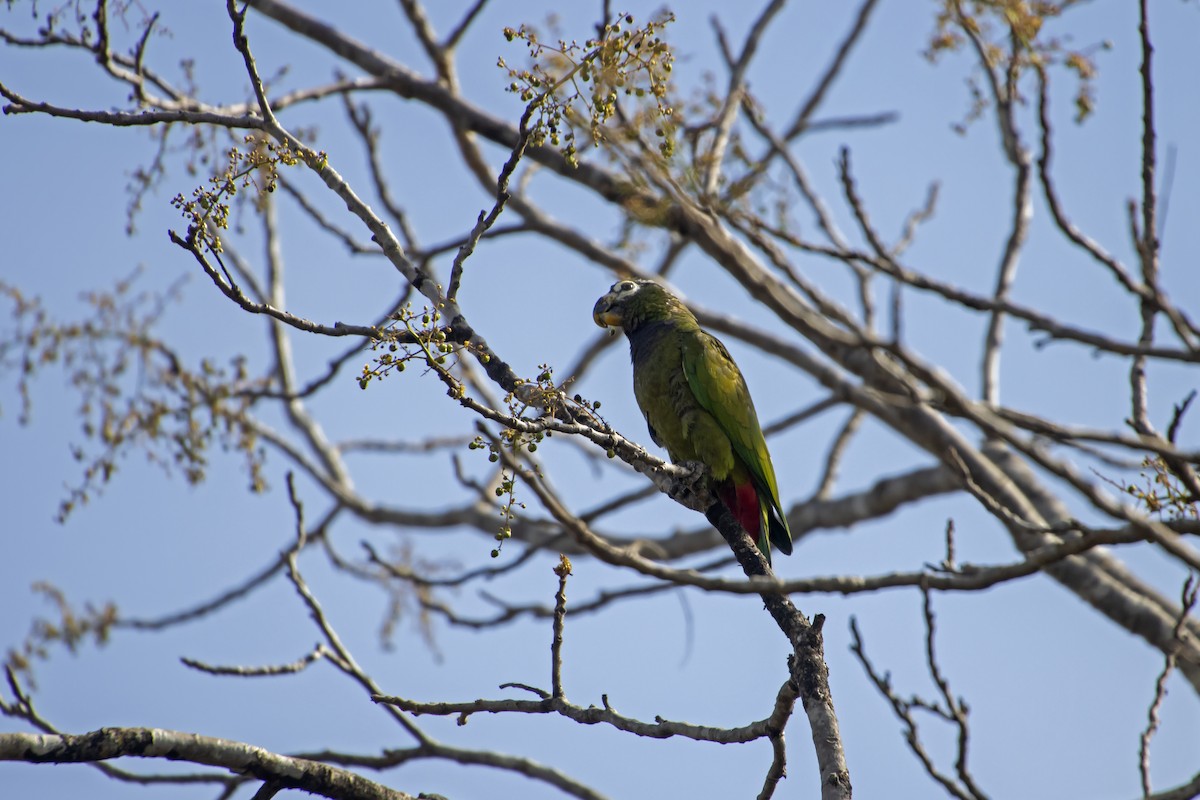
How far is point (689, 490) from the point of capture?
4.77 metres

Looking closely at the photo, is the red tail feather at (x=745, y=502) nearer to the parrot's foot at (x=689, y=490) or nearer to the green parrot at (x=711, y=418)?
the green parrot at (x=711, y=418)

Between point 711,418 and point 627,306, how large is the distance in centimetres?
119

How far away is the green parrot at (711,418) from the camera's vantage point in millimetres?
5934

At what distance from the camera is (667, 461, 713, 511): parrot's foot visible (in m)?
4.68

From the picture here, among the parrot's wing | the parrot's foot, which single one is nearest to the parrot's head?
the parrot's wing

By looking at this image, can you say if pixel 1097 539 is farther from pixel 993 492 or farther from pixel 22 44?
pixel 22 44

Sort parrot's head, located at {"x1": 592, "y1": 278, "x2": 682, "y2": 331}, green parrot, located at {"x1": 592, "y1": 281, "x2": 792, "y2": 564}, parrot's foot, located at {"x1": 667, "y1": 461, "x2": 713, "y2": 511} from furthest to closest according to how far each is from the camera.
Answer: parrot's head, located at {"x1": 592, "y1": 278, "x2": 682, "y2": 331} → green parrot, located at {"x1": 592, "y1": 281, "x2": 792, "y2": 564} → parrot's foot, located at {"x1": 667, "y1": 461, "x2": 713, "y2": 511}

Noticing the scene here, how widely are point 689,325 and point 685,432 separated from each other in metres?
0.84

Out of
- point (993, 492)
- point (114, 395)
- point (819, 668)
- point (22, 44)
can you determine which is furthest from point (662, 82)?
point (114, 395)

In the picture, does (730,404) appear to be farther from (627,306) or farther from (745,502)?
(627,306)

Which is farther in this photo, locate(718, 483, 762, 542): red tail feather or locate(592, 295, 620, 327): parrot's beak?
locate(592, 295, 620, 327): parrot's beak

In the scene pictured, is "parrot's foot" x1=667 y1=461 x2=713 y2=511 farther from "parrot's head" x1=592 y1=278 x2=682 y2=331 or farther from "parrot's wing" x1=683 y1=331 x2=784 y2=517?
"parrot's head" x1=592 y1=278 x2=682 y2=331

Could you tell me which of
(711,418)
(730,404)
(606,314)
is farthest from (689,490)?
(606,314)

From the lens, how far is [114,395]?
734 cm
